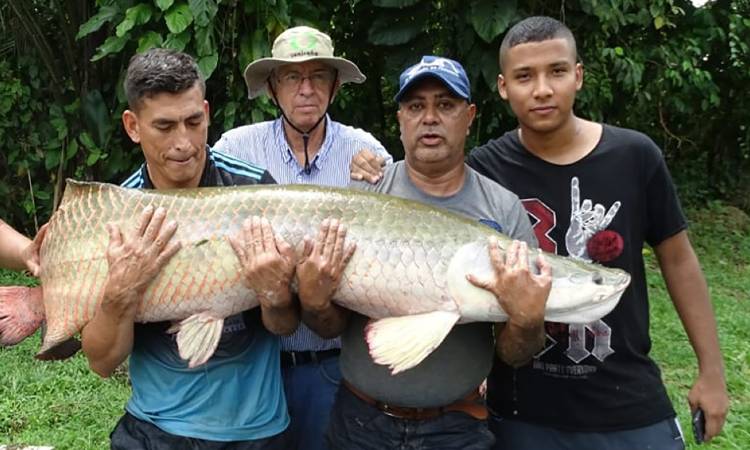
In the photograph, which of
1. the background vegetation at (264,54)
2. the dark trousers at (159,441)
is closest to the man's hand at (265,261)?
the dark trousers at (159,441)

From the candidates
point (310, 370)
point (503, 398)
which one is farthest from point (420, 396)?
point (310, 370)

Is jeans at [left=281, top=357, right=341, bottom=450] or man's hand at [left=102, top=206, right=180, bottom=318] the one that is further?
jeans at [left=281, top=357, right=341, bottom=450]

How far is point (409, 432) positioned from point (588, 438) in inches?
28.7

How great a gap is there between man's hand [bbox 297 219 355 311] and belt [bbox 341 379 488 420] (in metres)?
0.38

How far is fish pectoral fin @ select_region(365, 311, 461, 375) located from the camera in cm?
229

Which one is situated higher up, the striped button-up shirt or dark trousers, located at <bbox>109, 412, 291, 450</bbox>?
the striped button-up shirt

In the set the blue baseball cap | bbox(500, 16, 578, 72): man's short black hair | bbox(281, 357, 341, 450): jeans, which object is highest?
bbox(500, 16, 578, 72): man's short black hair

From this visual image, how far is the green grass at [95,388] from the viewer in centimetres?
464

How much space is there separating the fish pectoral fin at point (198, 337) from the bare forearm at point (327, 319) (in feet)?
0.97

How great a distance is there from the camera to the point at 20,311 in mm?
2600

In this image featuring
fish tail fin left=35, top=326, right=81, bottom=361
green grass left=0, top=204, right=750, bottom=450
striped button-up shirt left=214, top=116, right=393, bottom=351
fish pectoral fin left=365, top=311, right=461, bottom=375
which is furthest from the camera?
green grass left=0, top=204, right=750, bottom=450

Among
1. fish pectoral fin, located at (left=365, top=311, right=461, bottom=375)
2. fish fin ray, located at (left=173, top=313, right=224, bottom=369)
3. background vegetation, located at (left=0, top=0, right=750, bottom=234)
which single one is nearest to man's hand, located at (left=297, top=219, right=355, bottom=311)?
fish pectoral fin, located at (left=365, top=311, right=461, bottom=375)

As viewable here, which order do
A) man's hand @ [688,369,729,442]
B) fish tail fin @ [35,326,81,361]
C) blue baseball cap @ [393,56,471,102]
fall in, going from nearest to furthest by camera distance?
fish tail fin @ [35,326,81,361] → blue baseball cap @ [393,56,471,102] → man's hand @ [688,369,729,442]

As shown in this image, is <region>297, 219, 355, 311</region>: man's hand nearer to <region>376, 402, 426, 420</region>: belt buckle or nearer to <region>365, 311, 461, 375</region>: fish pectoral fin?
<region>365, 311, 461, 375</region>: fish pectoral fin
